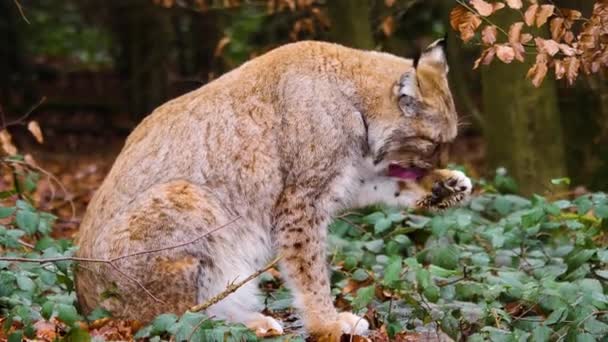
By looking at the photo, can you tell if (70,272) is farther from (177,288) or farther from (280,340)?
(280,340)

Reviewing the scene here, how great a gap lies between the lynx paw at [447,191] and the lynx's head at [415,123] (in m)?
0.18

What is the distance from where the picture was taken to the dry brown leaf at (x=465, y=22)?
487cm

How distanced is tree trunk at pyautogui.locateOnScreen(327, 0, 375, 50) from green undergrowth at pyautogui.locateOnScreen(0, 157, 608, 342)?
216cm

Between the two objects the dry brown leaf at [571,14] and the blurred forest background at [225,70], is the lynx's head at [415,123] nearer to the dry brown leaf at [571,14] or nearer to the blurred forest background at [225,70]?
the dry brown leaf at [571,14]

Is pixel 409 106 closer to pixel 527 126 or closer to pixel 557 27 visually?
pixel 557 27

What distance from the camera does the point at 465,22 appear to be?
4918mm

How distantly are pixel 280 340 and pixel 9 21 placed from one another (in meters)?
13.7

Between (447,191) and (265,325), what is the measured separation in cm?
124

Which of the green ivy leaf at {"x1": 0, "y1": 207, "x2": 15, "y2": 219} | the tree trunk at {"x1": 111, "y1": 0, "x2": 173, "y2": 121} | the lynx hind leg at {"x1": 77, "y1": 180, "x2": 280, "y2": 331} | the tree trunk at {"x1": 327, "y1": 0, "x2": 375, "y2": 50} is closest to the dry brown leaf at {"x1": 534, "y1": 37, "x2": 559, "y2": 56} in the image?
the lynx hind leg at {"x1": 77, "y1": 180, "x2": 280, "y2": 331}

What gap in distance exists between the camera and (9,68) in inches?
679

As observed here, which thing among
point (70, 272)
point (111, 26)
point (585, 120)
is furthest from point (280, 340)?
point (111, 26)

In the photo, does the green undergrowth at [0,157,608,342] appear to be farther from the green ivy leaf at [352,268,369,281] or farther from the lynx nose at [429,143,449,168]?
the lynx nose at [429,143,449,168]

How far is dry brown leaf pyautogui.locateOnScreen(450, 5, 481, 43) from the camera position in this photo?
4.87 m

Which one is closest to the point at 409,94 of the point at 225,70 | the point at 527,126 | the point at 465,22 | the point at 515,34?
the point at 465,22
